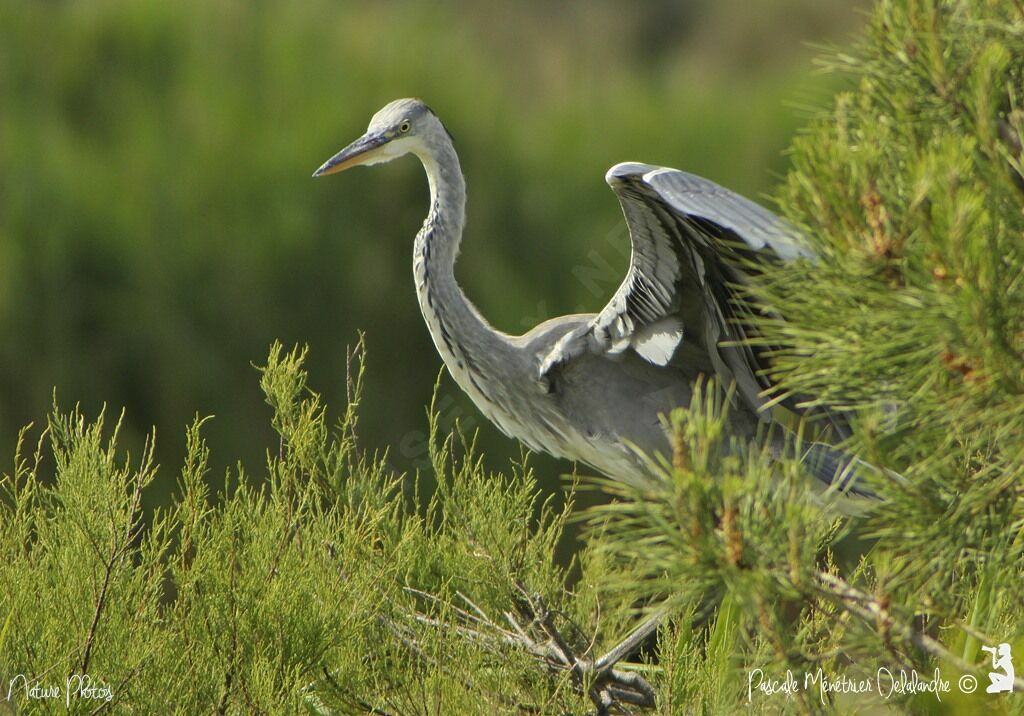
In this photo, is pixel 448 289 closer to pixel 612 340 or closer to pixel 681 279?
pixel 612 340

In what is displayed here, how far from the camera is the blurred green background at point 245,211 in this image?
530 centimetres

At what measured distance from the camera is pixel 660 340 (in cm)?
237

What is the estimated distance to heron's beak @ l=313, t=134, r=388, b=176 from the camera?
8.45 ft

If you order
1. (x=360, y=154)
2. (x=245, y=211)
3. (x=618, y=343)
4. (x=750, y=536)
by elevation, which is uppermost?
(x=360, y=154)

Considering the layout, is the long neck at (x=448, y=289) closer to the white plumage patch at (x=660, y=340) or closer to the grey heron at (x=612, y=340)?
the grey heron at (x=612, y=340)

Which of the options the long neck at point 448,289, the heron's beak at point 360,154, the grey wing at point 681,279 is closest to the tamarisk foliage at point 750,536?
the grey wing at point 681,279

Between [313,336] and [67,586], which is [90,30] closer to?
[313,336]

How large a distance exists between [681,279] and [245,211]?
3.87 metres

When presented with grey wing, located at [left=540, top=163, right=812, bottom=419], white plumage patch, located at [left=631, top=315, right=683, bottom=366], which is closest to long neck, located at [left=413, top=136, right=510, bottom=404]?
grey wing, located at [left=540, top=163, right=812, bottom=419]

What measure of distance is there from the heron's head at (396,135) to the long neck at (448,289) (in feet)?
0.09

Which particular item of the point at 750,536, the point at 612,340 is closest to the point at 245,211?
the point at 612,340

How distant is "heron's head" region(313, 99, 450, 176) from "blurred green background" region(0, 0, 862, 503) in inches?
94.5

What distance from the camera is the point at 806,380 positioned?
130 centimetres

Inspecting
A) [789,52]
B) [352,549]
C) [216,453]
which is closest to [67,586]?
[352,549]
